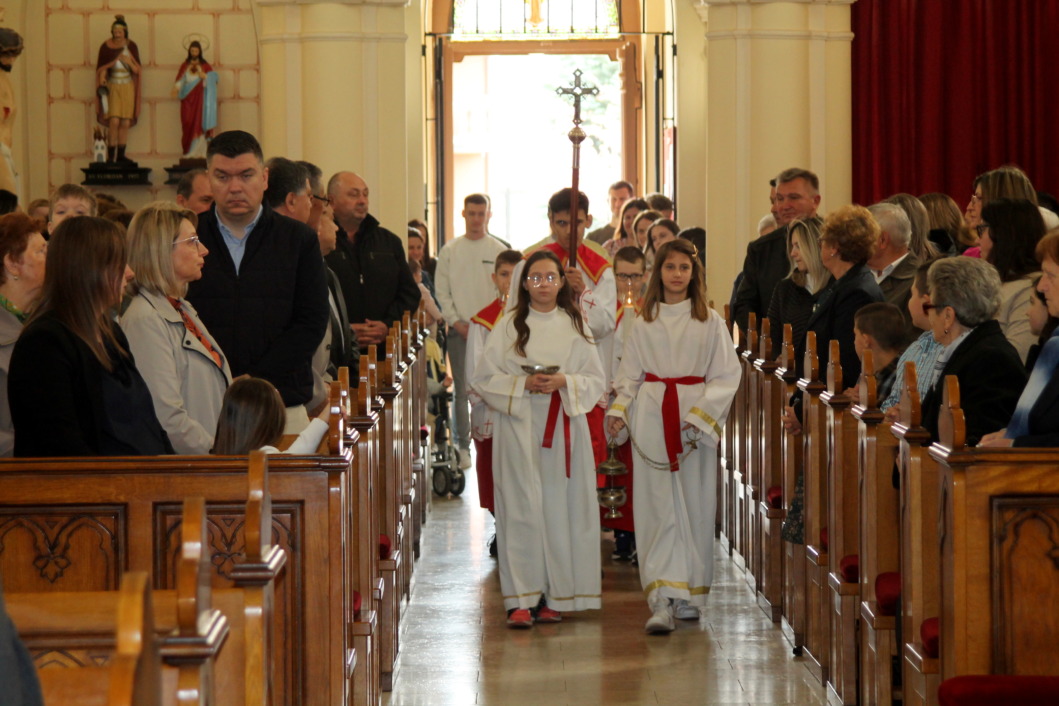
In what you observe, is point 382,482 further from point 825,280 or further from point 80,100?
point 80,100

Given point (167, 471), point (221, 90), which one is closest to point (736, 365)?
point (167, 471)

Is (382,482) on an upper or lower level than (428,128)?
lower

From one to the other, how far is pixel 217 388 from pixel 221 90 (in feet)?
23.5

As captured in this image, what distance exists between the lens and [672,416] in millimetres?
6176

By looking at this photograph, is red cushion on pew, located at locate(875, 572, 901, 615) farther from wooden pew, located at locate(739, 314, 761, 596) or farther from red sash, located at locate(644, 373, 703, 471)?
wooden pew, located at locate(739, 314, 761, 596)

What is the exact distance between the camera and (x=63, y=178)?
36.1ft

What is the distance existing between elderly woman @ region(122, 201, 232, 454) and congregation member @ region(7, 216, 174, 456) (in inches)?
16.7

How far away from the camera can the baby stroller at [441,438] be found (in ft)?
31.0

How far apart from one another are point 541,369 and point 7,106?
5.51m

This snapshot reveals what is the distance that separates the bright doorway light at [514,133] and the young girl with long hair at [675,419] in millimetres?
18480

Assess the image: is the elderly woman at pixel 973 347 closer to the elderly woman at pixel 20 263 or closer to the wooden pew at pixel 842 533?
the wooden pew at pixel 842 533

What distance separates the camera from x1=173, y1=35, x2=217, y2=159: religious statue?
1077 cm

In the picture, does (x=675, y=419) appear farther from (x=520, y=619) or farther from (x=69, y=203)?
(x=69, y=203)

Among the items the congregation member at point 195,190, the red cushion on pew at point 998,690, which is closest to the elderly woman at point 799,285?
the congregation member at point 195,190
